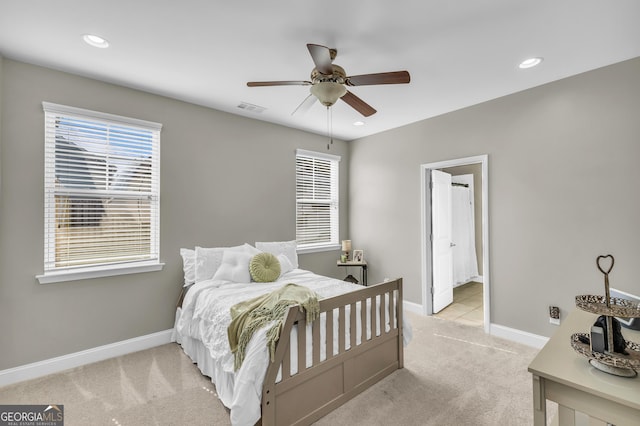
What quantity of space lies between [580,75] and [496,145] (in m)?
0.91

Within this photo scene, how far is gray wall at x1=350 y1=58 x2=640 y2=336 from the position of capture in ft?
8.43

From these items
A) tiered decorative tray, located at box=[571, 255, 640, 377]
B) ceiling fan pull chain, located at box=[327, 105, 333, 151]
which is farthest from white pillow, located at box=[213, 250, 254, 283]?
tiered decorative tray, located at box=[571, 255, 640, 377]

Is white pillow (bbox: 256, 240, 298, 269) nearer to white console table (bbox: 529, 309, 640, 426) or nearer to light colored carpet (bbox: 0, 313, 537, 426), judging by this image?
light colored carpet (bbox: 0, 313, 537, 426)

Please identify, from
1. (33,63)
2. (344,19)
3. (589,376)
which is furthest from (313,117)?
(589,376)

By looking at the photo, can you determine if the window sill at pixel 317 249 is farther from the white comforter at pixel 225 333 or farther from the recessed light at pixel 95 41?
the recessed light at pixel 95 41

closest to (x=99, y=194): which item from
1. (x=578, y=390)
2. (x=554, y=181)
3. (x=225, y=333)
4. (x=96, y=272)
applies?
(x=96, y=272)

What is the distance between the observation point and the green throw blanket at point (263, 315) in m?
1.89

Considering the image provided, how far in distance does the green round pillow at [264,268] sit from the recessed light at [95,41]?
Answer: 2.25 meters

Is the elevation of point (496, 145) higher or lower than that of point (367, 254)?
higher

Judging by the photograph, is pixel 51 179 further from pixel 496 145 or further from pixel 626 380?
pixel 496 145

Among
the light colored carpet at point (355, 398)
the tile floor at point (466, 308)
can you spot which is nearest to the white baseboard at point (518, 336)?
the light colored carpet at point (355, 398)

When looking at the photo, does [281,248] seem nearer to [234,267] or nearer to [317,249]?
[234,267]

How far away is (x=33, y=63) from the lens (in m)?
2.55

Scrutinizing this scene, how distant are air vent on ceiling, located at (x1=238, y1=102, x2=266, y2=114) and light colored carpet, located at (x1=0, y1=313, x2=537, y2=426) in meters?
2.82
